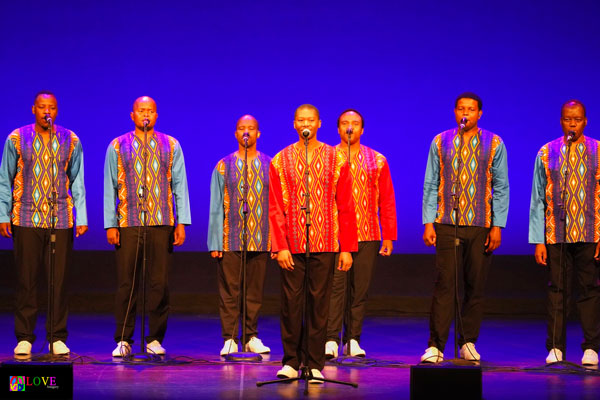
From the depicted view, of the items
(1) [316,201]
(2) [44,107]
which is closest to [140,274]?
(2) [44,107]

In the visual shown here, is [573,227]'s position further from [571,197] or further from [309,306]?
[309,306]

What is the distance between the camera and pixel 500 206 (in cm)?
532

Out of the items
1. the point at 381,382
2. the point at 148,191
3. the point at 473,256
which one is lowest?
the point at 381,382

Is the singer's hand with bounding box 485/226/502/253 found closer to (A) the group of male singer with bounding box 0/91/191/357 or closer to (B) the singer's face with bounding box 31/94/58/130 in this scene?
(A) the group of male singer with bounding box 0/91/191/357

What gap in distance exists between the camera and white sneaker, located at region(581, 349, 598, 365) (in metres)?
5.16

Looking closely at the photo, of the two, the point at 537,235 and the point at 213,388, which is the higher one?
the point at 537,235

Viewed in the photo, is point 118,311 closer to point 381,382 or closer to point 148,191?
point 148,191

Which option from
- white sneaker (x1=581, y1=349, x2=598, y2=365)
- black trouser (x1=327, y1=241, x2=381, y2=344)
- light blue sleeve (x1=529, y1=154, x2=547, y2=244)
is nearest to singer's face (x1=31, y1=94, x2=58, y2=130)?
black trouser (x1=327, y1=241, x2=381, y2=344)

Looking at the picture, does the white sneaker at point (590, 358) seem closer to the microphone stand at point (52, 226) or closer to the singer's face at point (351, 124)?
the singer's face at point (351, 124)

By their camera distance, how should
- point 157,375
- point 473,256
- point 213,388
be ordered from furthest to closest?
point 473,256, point 157,375, point 213,388

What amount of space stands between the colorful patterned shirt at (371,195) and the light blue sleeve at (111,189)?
150cm

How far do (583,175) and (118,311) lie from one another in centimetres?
312

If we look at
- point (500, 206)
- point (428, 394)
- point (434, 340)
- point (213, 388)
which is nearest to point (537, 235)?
point (500, 206)

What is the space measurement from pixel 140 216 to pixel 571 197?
2.76 m
